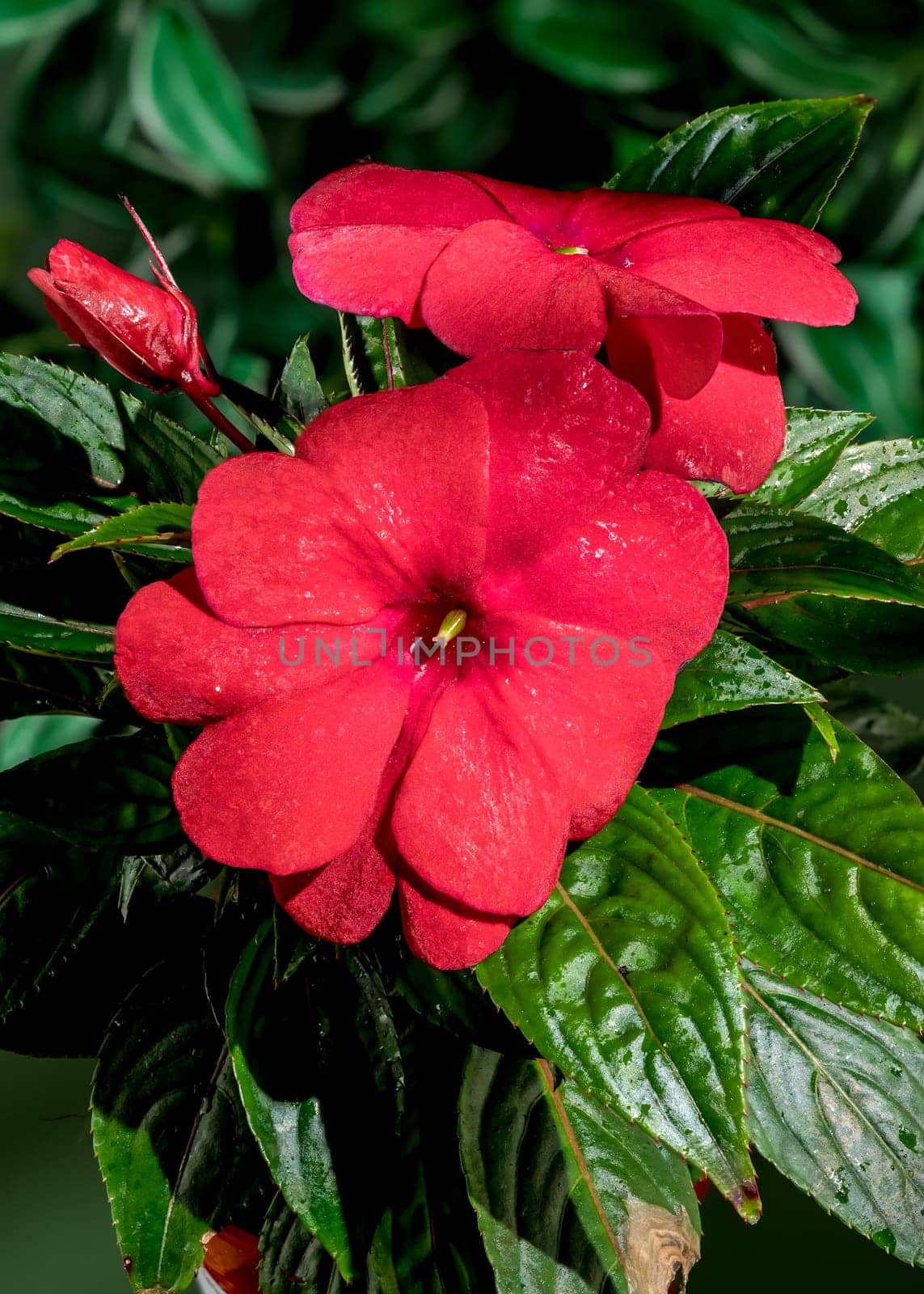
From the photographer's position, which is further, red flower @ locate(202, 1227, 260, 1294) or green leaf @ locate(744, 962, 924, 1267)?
red flower @ locate(202, 1227, 260, 1294)

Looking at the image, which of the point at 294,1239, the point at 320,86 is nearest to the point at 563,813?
the point at 294,1239

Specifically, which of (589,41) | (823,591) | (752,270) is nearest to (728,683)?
(823,591)

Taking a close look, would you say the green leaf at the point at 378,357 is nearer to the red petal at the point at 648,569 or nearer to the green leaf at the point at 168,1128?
the red petal at the point at 648,569

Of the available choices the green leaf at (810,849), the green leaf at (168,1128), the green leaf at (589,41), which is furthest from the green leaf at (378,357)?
the green leaf at (589,41)

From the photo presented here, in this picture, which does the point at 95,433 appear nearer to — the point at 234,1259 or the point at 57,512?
the point at 57,512

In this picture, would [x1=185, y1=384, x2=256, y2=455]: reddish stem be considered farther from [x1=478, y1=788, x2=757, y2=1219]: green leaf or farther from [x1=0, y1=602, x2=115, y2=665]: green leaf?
[x1=478, y1=788, x2=757, y2=1219]: green leaf

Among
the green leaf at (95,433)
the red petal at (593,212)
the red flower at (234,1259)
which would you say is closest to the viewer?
the red petal at (593,212)

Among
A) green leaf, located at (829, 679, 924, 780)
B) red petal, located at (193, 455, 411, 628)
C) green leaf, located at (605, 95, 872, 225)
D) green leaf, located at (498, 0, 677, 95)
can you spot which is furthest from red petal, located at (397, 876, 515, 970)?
green leaf, located at (498, 0, 677, 95)
